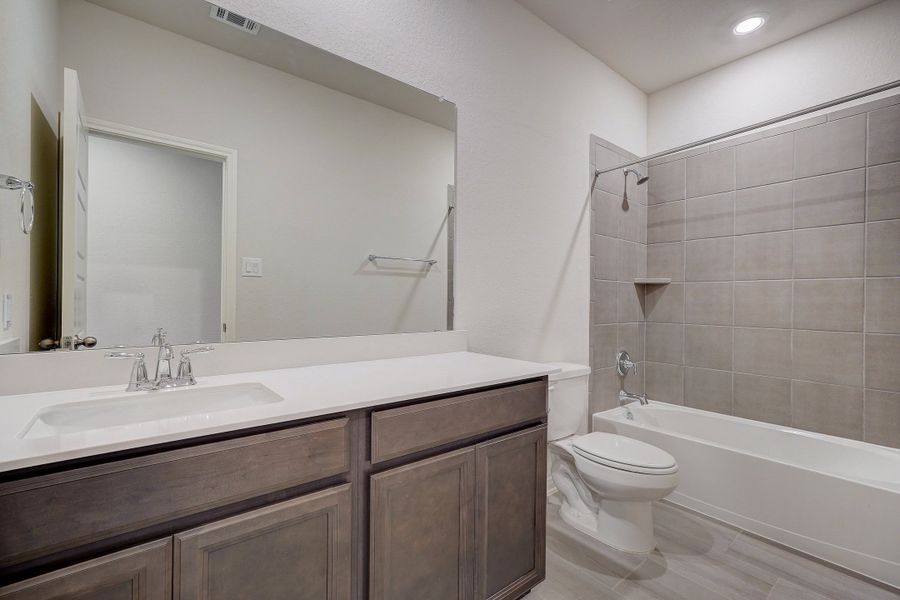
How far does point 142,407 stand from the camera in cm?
106

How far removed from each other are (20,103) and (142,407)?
0.83 metres

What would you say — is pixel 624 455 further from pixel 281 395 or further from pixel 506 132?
pixel 506 132

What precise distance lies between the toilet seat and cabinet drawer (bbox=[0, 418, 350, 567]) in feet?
4.46

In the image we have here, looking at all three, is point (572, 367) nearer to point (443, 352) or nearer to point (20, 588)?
point (443, 352)

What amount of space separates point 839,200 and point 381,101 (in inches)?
98.4

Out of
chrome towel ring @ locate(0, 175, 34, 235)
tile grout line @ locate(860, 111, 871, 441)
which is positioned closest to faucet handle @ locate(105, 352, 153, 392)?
chrome towel ring @ locate(0, 175, 34, 235)

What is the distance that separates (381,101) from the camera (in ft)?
5.65

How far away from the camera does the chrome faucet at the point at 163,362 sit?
1132 millimetres

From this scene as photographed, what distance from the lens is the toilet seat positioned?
179 centimetres

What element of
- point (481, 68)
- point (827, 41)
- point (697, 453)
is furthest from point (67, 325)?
point (827, 41)

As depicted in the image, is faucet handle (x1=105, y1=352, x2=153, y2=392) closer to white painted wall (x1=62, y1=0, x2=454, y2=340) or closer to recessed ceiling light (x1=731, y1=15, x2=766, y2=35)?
white painted wall (x1=62, y1=0, x2=454, y2=340)

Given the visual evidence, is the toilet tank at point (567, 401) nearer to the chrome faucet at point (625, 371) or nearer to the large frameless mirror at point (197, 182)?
the chrome faucet at point (625, 371)

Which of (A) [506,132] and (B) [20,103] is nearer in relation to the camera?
(B) [20,103]

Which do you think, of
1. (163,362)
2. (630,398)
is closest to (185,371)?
(163,362)
